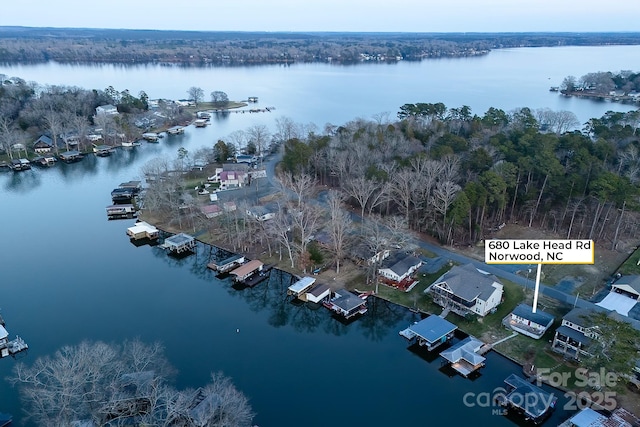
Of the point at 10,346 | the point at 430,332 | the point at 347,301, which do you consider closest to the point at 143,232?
the point at 10,346

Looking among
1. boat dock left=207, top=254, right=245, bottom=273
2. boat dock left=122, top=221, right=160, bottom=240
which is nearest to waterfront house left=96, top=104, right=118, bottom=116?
boat dock left=122, top=221, right=160, bottom=240

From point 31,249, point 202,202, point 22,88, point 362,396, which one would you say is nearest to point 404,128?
point 202,202

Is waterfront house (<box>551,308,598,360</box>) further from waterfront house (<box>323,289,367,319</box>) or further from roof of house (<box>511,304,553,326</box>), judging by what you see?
waterfront house (<box>323,289,367,319</box>)

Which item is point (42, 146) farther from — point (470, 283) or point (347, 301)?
point (470, 283)

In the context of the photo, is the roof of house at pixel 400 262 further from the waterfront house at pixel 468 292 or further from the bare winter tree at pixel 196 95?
the bare winter tree at pixel 196 95

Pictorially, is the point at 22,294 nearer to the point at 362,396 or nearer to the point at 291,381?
the point at 291,381

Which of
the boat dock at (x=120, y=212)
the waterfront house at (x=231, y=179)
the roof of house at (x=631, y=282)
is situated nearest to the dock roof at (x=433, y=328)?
the roof of house at (x=631, y=282)
